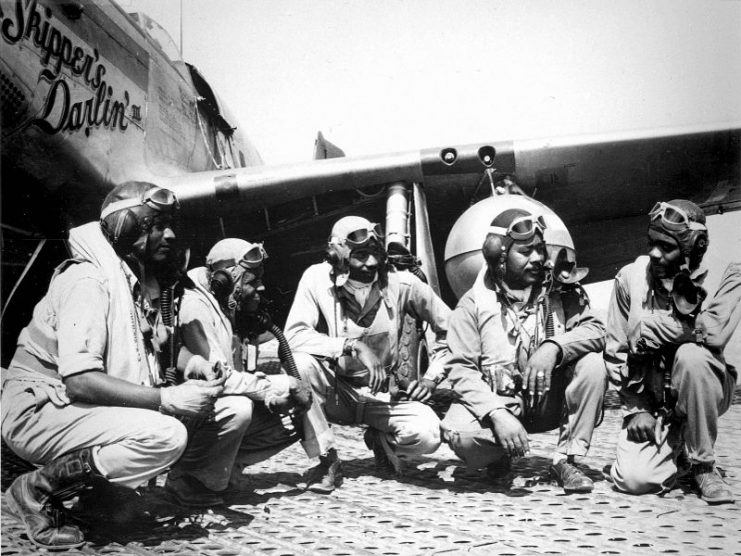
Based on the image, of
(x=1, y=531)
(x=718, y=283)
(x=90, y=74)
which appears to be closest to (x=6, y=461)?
(x=1, y=531)

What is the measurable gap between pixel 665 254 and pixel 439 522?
4.55ft

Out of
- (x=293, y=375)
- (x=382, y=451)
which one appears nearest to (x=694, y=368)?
(x=382, y=451)

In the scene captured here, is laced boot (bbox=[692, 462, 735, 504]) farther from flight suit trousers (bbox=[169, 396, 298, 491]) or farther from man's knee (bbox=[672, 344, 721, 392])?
flight suit trousers (bbox=[169, 396, 298, 491])

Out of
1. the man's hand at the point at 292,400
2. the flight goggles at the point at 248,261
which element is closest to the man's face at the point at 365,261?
the flight goggles at the point at 248,261

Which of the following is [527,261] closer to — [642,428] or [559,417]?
[559,417]

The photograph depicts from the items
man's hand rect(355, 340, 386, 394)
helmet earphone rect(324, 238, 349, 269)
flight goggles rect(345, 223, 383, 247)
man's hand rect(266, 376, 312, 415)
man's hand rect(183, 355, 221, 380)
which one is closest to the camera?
man's hand rect(183, 355, 221, 380)

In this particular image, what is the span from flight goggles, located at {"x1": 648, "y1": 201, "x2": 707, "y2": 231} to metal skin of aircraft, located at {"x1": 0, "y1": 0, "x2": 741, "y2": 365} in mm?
2089

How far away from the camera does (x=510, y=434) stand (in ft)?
8.11

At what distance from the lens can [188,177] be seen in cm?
505

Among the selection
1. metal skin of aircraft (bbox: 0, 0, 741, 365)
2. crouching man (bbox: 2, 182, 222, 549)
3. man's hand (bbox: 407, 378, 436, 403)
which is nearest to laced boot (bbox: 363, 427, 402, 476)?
man's hand (bbox: 407, 378, 436, 403)

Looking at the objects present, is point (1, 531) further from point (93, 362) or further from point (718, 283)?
point (718, 283)

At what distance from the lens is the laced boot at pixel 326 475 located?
8.66 ft

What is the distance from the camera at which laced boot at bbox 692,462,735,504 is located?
2.30 metres

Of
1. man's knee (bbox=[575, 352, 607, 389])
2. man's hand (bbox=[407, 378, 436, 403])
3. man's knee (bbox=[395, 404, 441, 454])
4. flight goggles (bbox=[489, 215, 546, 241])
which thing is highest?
flight goggles (bbox=[489, 215, 546, 241])
